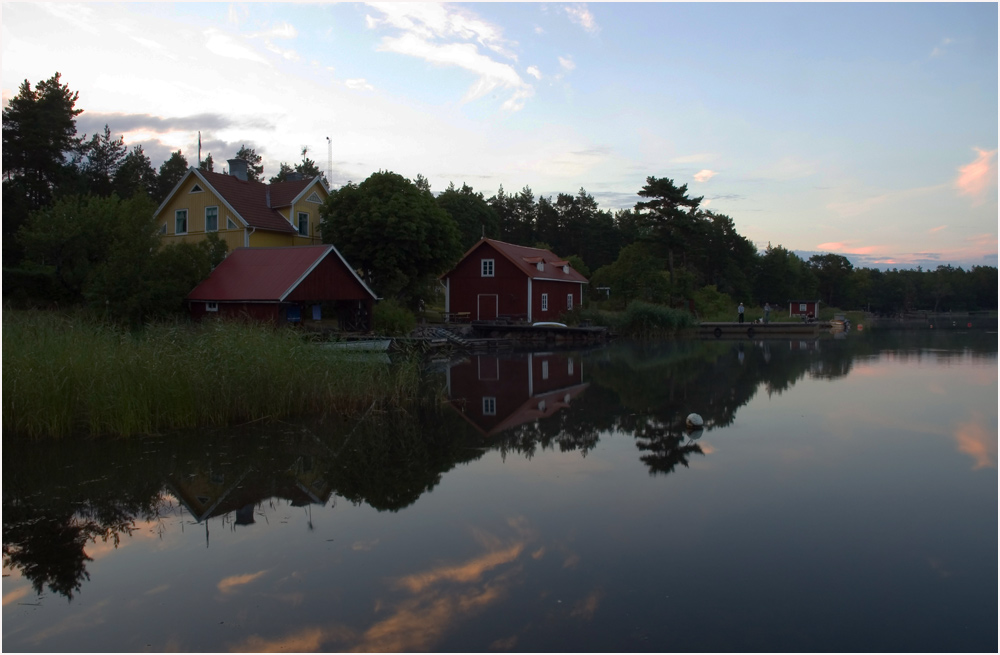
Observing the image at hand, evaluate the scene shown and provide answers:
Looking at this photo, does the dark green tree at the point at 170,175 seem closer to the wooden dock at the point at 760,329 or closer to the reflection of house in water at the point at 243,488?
the wooden dock at the point at 760,329

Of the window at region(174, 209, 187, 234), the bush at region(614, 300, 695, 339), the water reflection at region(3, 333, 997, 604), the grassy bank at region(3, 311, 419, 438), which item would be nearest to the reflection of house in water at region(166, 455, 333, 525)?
the water reflection at region(3, 333, 997, 604)

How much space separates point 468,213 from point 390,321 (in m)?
32.1

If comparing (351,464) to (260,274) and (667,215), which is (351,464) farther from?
(667,215)

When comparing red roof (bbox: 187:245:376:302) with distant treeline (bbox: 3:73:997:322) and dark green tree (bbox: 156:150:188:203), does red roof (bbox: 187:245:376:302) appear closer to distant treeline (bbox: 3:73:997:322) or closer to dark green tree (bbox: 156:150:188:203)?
distant treeline (bbox: 3:73:997:322)

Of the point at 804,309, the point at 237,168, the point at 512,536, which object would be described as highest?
the point at 237,168

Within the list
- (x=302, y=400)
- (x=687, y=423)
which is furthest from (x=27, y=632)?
(x=687, y=423)

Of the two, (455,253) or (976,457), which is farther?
(455,253)

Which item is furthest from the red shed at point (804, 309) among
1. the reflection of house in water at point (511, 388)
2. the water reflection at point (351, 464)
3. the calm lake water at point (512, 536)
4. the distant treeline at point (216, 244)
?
the calm lake water at point (512, 536)

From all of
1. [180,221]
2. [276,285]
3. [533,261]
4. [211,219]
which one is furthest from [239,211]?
[533,261]

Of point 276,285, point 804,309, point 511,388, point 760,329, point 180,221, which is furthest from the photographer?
point 804,309

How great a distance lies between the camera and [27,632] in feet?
17.1

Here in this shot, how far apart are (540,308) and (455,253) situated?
6.61 meters

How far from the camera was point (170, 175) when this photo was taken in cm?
5822

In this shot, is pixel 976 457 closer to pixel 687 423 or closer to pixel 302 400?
pixel 687 423
